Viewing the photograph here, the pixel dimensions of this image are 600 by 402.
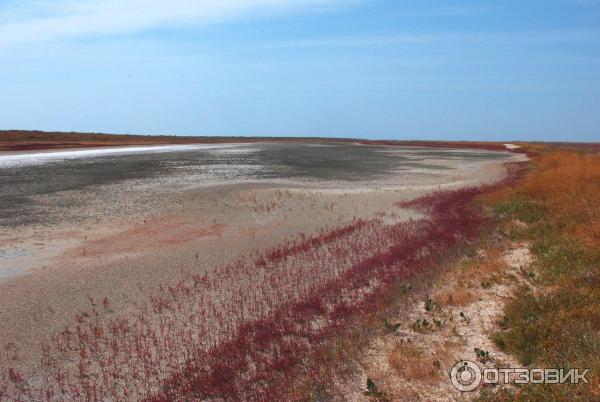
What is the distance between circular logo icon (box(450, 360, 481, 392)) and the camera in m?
7.63

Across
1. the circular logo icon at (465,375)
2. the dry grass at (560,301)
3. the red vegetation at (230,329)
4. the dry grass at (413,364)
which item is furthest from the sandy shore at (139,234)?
the dry grass at (560,301)

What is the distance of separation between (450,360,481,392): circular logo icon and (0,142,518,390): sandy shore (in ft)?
26.3

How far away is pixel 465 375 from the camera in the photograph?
800cm

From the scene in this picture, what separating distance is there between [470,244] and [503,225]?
316cm

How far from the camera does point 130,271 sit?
1513 cm

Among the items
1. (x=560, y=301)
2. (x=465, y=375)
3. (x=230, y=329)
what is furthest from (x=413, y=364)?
(x=230, y=329)

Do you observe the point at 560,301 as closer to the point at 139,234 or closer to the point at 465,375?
the point at 465,375

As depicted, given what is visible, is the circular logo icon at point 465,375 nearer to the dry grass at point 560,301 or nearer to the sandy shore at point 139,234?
the dry grass at point 560,301

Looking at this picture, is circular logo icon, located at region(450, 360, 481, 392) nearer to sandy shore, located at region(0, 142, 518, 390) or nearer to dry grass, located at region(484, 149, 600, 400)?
dry grass, located at region(484, 149, 600, 400)

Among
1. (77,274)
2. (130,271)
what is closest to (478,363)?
(130,271)

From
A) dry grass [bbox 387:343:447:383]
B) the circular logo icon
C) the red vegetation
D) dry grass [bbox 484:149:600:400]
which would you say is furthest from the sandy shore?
dry grass [bbox 484:149:600:400]

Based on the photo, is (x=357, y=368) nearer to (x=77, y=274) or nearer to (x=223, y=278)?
(x=223, y=278)

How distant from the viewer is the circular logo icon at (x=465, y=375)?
7629 millimetres

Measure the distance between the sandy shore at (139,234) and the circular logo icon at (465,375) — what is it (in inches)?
316
